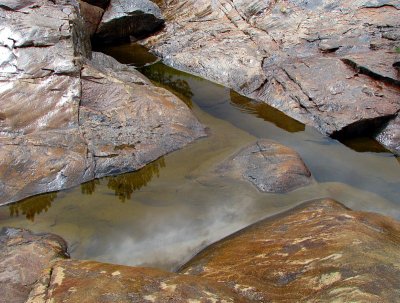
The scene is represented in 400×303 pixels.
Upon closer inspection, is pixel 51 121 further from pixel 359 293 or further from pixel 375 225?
pixel 359 293

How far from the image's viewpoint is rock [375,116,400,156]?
21.1 ft

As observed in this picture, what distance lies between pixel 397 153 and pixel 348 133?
0.71 metres

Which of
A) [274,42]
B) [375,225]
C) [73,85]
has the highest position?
[274,42]

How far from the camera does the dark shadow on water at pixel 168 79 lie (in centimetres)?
793

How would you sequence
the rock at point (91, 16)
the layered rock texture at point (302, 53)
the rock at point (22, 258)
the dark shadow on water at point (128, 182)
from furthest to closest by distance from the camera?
the rock at point (91, 16) → the layered rock texture at point (302, 53) → the dark shadow on water at point (128, 182) → the rock at point (22, 258)

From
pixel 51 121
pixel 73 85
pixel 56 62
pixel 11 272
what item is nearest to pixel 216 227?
pixel 11 272

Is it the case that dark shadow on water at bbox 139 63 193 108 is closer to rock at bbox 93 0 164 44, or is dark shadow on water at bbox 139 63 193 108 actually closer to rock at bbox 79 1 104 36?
rock at bbox 93 0 164 44

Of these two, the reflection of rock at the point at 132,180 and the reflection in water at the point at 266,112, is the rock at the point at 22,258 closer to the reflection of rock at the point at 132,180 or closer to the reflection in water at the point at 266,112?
the reflection of rock at the point at 132,180

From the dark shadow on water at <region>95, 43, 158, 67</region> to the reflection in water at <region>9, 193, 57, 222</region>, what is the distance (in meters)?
4.66

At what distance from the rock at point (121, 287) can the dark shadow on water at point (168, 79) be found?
177 inches

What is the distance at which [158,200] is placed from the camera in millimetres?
5234

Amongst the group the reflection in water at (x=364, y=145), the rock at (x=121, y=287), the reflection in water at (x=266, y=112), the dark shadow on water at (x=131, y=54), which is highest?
the dark shadow on water at (x=131, y=54)

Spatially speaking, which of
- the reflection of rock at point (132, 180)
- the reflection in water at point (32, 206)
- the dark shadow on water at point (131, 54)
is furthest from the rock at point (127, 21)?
the reflection in water at point (32, 206)

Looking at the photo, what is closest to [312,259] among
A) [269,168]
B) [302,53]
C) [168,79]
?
[269,168]
